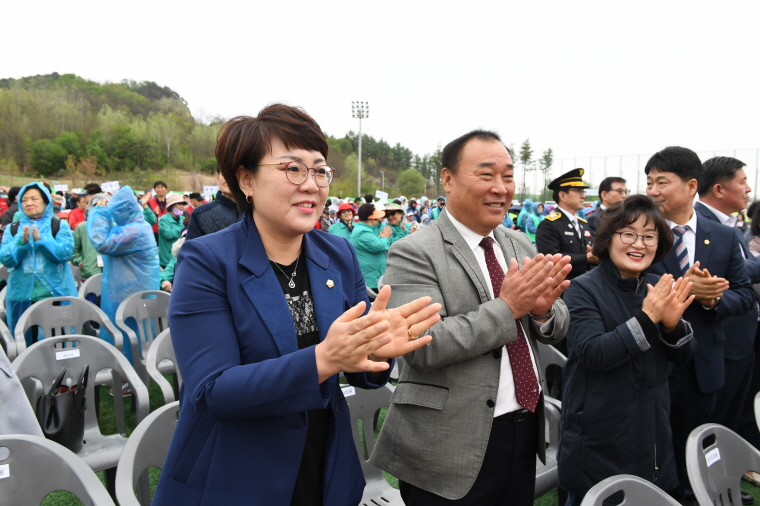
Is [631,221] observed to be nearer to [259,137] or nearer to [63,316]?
[259,137]

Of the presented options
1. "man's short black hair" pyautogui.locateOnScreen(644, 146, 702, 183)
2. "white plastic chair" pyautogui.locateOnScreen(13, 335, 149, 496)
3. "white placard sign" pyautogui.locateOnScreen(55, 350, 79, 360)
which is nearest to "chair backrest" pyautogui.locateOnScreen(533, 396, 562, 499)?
"man's short black hair" pyautogui.locateOnScreen(644, 146, 702, 183)

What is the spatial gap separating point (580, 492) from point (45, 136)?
6406 centimetres

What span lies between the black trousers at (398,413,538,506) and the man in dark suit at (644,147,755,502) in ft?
4.67

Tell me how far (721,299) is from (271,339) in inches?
97.8

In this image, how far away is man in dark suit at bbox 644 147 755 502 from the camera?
2592 mm

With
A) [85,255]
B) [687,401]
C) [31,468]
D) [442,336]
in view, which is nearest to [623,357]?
[442,336]

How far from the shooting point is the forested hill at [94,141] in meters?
47.7

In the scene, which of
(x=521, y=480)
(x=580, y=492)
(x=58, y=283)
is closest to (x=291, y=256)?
(x=521, y=480)

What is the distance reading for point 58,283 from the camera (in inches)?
181

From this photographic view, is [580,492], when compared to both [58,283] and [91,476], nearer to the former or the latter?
[91,476]

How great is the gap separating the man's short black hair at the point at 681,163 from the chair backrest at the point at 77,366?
10.5 feet

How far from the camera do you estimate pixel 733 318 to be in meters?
2.90

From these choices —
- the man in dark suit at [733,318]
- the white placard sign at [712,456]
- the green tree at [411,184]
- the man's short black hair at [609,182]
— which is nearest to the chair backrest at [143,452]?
the white placard sign at [712,456]

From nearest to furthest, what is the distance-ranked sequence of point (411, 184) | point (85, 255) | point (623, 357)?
point (623, 357) → point (85, 255) → point (411, 184)
